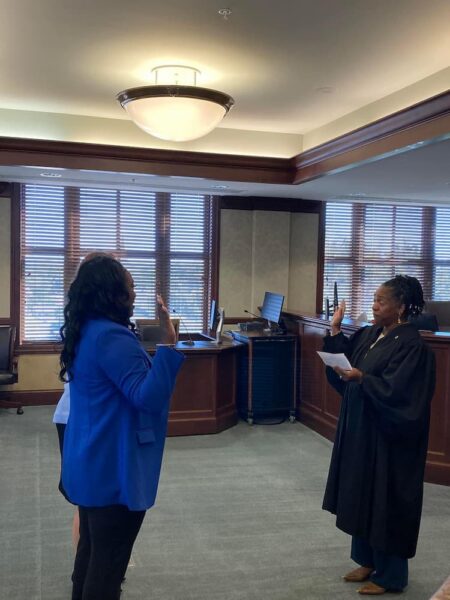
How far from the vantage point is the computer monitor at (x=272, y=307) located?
631 centimetres

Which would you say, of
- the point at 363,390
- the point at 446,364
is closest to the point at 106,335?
the point at 363,390

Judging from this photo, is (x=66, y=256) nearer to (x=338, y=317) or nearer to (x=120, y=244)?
(x=120, y=244)

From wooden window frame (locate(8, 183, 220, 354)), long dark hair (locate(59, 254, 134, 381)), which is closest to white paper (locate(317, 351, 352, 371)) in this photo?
long dark hair (locate(59, 254, 134, 381))

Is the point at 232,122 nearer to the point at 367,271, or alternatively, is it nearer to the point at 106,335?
the point at 367,271

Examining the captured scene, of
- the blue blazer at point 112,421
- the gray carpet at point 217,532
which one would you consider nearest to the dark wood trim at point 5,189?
the gray carpet at point 217,532

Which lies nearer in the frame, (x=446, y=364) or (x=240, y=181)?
(x=446, y=364)

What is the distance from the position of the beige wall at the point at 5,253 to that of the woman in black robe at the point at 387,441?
4.84 meters

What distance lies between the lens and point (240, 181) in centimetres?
593

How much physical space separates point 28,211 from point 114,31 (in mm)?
3681

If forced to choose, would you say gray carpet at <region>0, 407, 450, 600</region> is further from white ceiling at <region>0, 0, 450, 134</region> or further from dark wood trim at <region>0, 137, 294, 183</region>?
white ceiling at <region>0, 0, 450, 134</region>

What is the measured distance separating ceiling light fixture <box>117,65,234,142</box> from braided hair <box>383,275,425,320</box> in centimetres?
182

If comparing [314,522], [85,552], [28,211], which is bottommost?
[314,522]

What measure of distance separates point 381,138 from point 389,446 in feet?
8.48

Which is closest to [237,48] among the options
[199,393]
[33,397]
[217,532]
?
[217,532]
